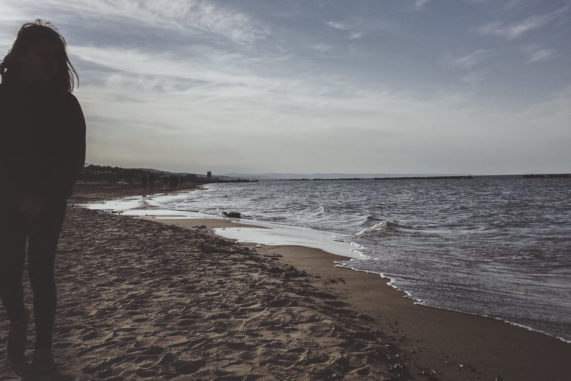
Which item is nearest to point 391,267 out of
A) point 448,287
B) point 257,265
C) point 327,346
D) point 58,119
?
point 448,287

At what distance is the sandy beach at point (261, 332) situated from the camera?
8.95 ft

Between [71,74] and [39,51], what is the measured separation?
0.24 m

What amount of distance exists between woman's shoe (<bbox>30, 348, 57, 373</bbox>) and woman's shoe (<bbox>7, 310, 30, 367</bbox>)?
11 centimetres

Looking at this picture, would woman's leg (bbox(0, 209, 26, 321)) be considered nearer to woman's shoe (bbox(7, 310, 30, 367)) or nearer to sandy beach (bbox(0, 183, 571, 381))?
woman's shoe (bbox(7, 310, 30, 367))

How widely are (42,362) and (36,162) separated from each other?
1.41 m

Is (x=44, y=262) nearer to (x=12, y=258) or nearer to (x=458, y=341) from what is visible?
(x=12, y=258)

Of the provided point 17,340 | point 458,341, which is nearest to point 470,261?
point 458,341

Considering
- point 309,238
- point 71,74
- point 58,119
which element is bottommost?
point 309,238

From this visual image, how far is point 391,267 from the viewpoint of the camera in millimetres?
7078

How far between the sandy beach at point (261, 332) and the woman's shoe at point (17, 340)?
88mm

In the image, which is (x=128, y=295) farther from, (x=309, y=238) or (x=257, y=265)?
(x=309, y=238)

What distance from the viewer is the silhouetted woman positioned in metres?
2.35

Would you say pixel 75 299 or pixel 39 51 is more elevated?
pixel 39 51

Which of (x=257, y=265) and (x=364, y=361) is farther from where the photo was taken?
→ (x=257, y=265)
